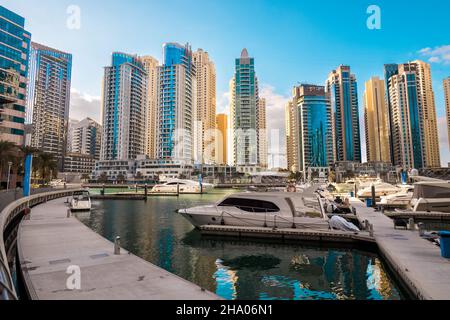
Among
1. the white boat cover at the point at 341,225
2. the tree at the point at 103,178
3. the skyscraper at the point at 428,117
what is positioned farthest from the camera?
the skyscraper at the point at 428,117

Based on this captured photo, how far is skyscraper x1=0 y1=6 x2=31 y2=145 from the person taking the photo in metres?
66.0

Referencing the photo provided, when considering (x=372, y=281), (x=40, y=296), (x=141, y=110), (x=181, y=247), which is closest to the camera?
(x=40, y=296)

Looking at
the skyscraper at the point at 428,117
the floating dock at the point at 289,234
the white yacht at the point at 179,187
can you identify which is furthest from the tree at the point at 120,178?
the skyscraper at the point at 428,117

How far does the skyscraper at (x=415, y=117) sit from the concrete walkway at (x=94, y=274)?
19045cm

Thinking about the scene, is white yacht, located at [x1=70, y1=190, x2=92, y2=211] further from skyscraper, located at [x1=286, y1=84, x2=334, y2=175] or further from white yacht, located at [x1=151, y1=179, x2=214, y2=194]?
skyscraper, located at [x1=286, y1=84, x2=334, y2=175]

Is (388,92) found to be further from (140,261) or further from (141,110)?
(140,261)

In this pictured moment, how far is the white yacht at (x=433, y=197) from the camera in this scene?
1009 inches

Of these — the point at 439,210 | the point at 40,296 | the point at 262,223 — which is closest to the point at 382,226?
the point at 262,223

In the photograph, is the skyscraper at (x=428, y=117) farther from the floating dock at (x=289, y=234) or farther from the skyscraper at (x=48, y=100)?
the skyscraper at (x=48, y=100)

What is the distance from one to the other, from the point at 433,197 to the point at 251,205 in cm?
2049

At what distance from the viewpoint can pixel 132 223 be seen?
25.2 meters

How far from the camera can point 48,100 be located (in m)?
181

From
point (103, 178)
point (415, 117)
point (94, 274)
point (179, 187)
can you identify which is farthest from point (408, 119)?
point (94, 274)

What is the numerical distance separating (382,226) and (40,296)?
20.7 meters
